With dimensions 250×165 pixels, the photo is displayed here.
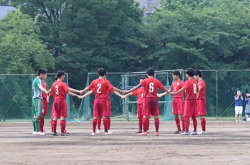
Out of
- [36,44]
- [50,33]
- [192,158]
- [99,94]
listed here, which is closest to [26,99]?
[36,44]

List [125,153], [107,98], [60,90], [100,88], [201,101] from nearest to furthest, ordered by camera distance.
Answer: [125,153] → [100,88] → [107,98] → [60,90] → [201,101]

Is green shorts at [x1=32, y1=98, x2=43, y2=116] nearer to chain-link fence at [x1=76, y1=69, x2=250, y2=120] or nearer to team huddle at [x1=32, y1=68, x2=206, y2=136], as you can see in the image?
team huddle at [x1=32, y1=68, x2=206, y2=136]

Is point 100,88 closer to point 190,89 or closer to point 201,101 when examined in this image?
point 190,89

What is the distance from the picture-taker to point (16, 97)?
2912cm

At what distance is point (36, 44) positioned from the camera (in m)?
34.0

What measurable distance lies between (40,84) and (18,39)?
19.2 meters

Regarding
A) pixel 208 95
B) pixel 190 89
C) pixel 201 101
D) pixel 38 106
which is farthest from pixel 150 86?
pixel 208 95

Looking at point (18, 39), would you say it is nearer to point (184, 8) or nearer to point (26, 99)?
point (26, 99)

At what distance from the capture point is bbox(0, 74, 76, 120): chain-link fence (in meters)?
28.7

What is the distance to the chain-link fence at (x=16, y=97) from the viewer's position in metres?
28.7

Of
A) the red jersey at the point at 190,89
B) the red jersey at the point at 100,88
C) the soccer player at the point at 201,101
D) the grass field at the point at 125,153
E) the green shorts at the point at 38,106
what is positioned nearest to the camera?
the grass field at the point at 125,153

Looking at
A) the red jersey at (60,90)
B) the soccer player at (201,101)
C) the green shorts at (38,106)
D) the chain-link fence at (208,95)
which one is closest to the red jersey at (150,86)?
the soccer player at (201,101)

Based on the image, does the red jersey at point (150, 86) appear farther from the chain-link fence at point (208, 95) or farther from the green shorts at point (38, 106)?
the chain-link fence at point (208, 95)

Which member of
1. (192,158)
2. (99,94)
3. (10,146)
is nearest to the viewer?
(192,158)
